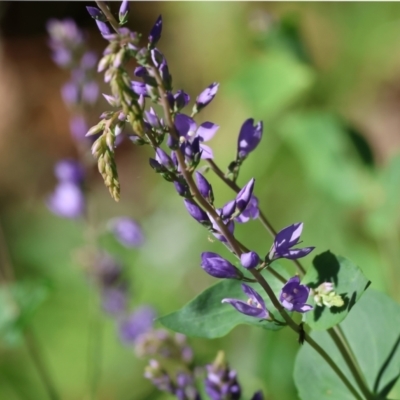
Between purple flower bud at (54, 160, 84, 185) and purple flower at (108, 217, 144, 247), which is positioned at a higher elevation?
purple flower bud at (54, 160, 84, 185)

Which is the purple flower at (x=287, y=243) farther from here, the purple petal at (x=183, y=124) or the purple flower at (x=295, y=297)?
the purple petal at (x=183, y=124)

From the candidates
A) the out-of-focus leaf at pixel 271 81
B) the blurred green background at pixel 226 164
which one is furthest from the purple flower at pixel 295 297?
the out-of-focus leaf at pixel 271 81

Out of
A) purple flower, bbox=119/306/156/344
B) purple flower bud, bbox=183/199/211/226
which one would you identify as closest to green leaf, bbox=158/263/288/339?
purple flower bud, bbox=183/199/211/226

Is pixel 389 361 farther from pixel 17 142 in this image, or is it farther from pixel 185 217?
pixel 17 142

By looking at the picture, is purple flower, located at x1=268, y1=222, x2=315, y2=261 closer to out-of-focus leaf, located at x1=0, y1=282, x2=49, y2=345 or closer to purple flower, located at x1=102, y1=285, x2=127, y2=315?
out-of-focus leaf, located at x1=0, y1=282, x2=49, y2=345

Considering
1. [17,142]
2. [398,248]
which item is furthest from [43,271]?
[398,248]

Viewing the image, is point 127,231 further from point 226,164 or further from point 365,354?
point 226,164
